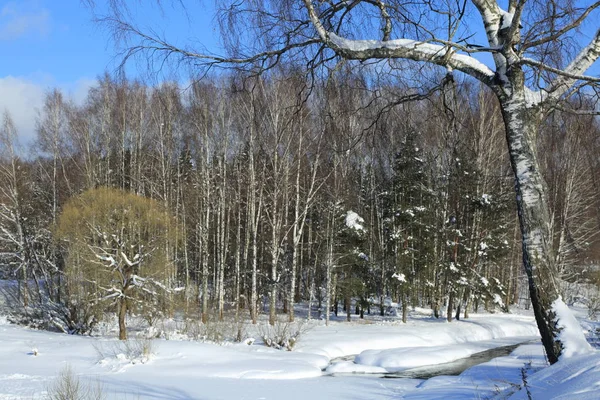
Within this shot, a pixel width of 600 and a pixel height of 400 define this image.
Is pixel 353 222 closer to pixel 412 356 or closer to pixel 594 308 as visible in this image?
pixel 412 356

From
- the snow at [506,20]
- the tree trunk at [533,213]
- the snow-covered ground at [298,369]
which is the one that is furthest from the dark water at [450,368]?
the snow at [506,20]

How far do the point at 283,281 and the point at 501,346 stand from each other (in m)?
12.5

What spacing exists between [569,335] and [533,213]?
1.04m

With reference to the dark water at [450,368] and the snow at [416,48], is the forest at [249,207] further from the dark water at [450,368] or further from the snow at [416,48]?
the snow at [416,48]

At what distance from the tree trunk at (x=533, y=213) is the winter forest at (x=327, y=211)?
0.06ft

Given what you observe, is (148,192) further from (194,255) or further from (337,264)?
(337,264)

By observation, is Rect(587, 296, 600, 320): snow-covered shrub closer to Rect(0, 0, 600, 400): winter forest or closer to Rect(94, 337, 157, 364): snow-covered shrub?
Rect(0, 0, 600, 400): winter forest

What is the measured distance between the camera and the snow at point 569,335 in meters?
3.76

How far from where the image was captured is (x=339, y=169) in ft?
66.0

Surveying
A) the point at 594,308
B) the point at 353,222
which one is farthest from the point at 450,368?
the point at 594,308

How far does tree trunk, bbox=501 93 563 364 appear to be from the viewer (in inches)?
158

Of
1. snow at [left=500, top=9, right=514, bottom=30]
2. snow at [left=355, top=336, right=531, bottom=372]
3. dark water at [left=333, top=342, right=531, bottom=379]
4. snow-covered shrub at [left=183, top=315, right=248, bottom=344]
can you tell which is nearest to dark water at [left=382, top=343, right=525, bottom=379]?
dark water at [left=333, top=342, right=531, bottom=379]

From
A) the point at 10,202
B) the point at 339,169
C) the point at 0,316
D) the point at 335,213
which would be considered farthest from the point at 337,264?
the point at 10,202

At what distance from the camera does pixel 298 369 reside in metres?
11.0
